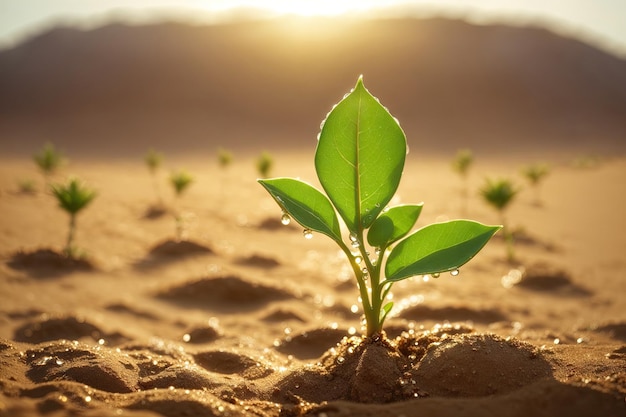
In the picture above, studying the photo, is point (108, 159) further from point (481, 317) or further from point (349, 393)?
point (349, 393)

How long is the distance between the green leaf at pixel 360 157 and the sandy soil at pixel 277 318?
50cm

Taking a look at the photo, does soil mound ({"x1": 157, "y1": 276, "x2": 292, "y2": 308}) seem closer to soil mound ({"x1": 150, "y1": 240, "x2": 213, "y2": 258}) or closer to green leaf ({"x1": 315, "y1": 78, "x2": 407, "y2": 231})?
soil mound ({"x1": 150, "y1": 240, "x2": 213, "y2": 258})

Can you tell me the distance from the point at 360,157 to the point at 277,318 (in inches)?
102

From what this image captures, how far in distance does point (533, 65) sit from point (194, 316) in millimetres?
42852

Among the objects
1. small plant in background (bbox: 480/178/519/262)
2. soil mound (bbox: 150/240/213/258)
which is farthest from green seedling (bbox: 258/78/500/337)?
small plant in background (bbox: 480/178/519/262)

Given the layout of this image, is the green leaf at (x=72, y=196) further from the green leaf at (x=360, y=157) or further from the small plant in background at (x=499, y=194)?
the small plant in background at (x=499, y=194)

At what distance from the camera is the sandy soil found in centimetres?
169

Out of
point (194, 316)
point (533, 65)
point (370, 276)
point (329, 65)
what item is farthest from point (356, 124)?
point (533, 65)

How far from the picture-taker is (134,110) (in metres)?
34.9

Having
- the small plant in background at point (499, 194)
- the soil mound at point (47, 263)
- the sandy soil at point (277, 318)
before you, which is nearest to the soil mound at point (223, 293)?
the sandy soil at point (277, 318)

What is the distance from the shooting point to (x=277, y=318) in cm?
439

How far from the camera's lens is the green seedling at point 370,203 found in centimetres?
200

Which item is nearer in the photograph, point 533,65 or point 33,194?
point 33,194

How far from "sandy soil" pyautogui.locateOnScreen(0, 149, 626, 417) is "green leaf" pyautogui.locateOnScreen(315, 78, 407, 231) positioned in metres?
0.50
